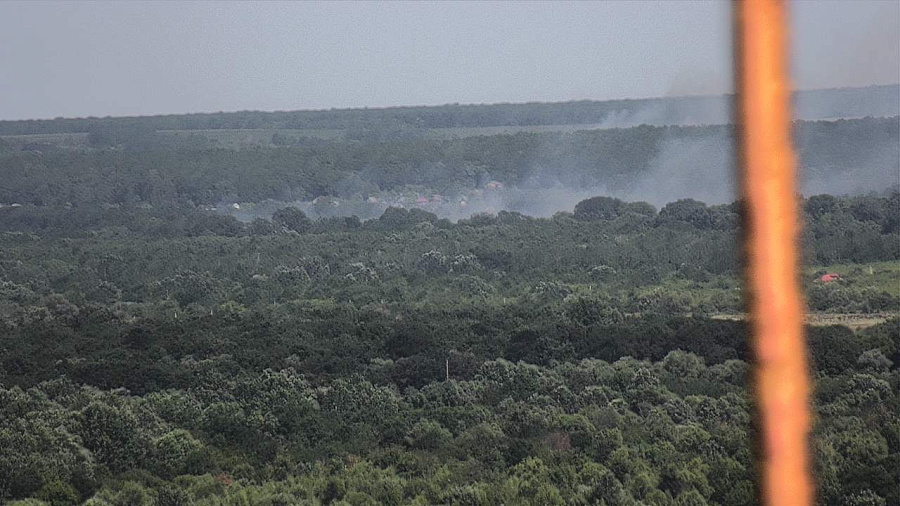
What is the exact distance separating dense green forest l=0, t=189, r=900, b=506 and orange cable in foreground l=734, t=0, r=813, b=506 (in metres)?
14.4

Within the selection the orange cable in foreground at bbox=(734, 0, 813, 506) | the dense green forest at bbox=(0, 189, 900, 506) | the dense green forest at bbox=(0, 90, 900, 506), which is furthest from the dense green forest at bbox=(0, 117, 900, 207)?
the orange cable in foreground at bbox=(734, 0, 813, 506)

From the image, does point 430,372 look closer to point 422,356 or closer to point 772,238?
point 422,356

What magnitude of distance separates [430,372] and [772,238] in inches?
1288

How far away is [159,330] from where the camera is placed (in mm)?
48531

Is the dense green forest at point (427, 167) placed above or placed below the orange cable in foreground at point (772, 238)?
below

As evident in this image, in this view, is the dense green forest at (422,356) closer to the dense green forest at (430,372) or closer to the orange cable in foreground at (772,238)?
the dense green forest at (430,372)

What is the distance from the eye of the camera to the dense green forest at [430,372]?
25.7 meters

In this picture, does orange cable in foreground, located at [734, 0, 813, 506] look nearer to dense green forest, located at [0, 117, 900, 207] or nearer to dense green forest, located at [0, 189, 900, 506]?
dense green forest, located at [0, 189, 900, 506]

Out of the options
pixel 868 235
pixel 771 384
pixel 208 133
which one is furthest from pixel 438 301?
pixel 208 133

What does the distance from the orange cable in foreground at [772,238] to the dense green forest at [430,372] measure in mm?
14431

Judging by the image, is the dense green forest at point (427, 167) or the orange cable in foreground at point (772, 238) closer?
the orange cable in foreground at point (772, 238)

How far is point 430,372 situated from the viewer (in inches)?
1564

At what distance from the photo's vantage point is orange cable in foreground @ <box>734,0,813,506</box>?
6.91m

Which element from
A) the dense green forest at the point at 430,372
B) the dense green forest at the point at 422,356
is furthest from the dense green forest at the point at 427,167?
the dense green forest at the point at 430,372
